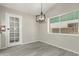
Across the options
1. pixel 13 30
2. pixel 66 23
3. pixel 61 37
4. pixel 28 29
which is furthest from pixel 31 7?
pixel 61 37

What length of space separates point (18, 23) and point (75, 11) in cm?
296

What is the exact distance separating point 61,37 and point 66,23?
2.38ft

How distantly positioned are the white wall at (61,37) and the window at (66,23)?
23 cm

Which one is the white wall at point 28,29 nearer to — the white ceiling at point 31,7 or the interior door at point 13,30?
the white ceiling at point 31,7

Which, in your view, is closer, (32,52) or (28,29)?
(32,52)

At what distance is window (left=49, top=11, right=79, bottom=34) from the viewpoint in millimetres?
3406

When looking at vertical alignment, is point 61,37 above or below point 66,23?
below

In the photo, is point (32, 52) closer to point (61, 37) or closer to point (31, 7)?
point (61, 37)

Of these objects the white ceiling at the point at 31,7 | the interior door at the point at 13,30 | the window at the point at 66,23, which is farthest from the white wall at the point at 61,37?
the interior door at the point at 13,30

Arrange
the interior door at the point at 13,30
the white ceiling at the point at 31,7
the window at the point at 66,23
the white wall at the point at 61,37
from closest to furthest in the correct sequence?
the white wall at the point at 61,37
the window at the point at 66,23
the white ceiling at the point at 31,7
the interior door at the point at 13,30

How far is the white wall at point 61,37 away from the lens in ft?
10.8

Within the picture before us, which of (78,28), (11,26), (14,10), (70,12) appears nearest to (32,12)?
(14,10)

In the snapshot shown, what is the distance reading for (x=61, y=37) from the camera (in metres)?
3.98

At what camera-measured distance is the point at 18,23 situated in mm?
4527
